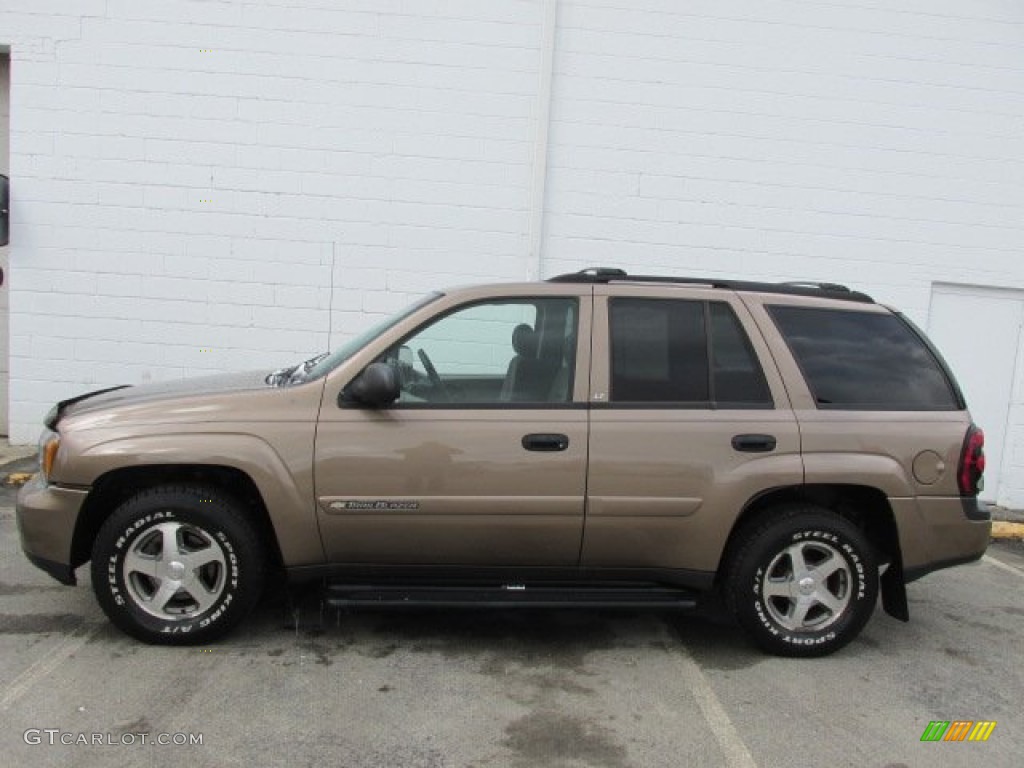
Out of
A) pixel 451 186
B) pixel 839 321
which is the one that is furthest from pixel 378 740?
pixel 451 186

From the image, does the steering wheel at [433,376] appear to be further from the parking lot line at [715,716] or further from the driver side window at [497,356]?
the parking lot line at [715,716]

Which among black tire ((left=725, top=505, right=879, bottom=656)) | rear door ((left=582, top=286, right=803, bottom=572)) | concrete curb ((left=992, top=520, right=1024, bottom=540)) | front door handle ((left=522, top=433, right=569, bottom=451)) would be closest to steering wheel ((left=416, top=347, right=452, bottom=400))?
front door handle ((left=522, top=433, right=569, bottom=451))

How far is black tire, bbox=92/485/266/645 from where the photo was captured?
376 centimetres

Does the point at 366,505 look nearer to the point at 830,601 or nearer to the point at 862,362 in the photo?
the point at 830,601

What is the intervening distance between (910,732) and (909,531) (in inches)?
37.4

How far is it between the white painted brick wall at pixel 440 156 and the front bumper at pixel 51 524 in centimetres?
400

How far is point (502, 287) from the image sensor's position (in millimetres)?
4055

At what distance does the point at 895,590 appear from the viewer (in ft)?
13.6

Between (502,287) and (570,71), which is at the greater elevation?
(570,71)

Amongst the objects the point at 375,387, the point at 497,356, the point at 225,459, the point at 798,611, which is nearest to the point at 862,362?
the point at 798,611

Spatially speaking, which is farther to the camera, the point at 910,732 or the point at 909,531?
the point at 909,531

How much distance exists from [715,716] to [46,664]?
9.89 feet

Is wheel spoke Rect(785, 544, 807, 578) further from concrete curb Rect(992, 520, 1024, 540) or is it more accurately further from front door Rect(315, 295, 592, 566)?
concrete curb Rect(992, 520, 1024, 540)

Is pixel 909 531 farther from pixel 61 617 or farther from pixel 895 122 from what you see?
pixel 895 122
